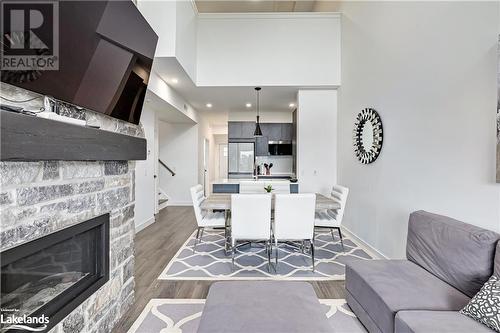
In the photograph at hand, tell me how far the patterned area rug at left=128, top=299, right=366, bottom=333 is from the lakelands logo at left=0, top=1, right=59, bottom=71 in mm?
1949

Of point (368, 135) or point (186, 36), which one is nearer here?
point (368, 135)

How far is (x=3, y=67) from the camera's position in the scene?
1076 mm

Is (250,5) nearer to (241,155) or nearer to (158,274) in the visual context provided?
(241,155)

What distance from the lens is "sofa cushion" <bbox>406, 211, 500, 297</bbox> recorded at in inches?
63.8

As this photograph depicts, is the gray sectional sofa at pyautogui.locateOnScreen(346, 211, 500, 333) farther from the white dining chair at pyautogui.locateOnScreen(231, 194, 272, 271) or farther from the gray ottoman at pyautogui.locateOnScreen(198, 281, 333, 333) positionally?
the white dining chair at pyautogui.locateOnScreen(231, 194, 272, 271)

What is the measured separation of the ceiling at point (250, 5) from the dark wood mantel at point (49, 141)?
5567 mm

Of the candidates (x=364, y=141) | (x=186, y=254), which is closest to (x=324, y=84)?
(x=364, y=141)

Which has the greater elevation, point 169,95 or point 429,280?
point 169,95

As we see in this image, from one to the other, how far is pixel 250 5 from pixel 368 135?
4548 millimetres

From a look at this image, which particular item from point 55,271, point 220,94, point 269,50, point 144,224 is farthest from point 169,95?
point 55,271

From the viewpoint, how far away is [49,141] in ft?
3.98

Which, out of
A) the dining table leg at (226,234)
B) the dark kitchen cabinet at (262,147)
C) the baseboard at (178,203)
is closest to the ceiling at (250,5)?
the dark kitchen cabinet at (262,147)

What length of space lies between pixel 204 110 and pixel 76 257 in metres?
6.04

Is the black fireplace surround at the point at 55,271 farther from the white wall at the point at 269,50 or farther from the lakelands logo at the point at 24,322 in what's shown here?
the white wall at the point at 269,50
